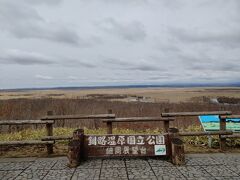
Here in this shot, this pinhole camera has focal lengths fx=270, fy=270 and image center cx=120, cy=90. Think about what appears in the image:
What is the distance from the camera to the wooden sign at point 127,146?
6.50 metres

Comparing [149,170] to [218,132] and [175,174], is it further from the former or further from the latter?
[218,132]

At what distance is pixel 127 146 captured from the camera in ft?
21.5

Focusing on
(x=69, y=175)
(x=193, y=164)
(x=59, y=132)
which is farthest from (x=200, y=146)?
(x=59, y=132)

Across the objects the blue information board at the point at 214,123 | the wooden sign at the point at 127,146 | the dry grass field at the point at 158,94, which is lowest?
the dry grass field at the point at 158,94

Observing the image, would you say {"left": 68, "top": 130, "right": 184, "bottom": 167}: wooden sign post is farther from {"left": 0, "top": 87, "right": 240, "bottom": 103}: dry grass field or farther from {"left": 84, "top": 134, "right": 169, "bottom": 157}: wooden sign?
{"left": 0, "top": 87, "right": 240, "bottom": 103}: dry grass field

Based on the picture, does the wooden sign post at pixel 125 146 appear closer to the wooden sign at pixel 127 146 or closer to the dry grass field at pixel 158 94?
the wooden sign at pixel 127 146

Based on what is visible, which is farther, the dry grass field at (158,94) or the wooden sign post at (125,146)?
the dry grass field at (158,94)

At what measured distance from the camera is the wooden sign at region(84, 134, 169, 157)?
650 cm

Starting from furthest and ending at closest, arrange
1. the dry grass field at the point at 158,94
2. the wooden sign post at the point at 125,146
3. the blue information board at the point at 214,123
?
the dry grass field at the point at 158,94
the blue information board at the point at 214,123
the wooden sign post at the point at 125,146

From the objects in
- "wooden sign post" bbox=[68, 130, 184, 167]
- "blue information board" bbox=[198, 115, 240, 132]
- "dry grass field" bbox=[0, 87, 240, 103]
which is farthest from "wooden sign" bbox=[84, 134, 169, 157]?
"dry grass field" bbox=[0, 87, 240, 103]

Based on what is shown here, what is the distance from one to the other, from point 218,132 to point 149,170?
274cm

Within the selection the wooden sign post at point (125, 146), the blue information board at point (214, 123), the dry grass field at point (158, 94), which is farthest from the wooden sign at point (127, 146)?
the dry grass field at point (158, 94)

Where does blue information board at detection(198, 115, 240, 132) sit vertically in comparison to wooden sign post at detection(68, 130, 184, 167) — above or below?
above

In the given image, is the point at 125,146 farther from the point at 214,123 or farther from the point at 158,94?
the point at 158,94
